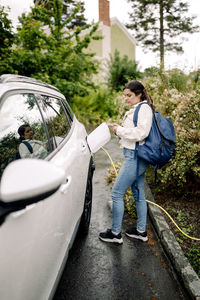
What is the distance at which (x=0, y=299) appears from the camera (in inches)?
41.6

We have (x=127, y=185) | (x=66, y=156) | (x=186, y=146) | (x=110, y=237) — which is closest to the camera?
(x=66, y=156)

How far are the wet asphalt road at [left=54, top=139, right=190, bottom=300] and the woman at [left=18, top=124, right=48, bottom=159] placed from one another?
4.69ft

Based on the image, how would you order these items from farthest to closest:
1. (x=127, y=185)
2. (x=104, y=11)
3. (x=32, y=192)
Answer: (x=104, y=11), (x=127, y=185), (x=32, y=192)

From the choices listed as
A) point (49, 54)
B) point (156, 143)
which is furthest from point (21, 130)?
point (49, 54)

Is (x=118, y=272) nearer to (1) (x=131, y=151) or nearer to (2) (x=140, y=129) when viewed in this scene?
(1) (x=131, y=151)

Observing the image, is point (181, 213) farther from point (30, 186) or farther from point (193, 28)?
point (193, 28)

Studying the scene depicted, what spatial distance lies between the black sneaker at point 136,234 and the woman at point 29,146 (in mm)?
1903

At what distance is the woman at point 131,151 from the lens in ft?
8.39

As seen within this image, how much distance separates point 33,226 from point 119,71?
16.4 meters

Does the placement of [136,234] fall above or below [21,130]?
below

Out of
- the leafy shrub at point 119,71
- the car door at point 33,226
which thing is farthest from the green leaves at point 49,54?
the leafy shrub at point 119,71

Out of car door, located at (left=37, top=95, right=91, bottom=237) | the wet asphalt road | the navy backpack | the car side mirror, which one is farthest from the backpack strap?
the wet asphalt road

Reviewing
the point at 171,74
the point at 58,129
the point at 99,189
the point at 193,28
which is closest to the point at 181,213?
the point at 99,189

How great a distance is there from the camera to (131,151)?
8.95 ft
